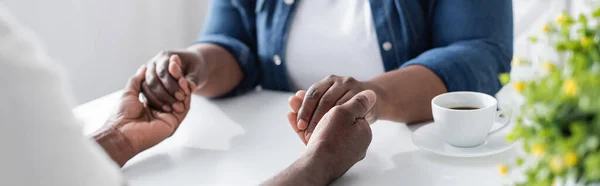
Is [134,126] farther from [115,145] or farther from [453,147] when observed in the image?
[453,147]

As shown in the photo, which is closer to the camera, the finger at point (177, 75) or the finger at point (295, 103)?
the finger at point (295, 103)

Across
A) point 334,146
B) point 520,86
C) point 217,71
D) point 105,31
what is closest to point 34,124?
point 520,86

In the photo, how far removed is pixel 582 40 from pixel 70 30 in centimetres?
159

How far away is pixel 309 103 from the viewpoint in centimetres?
95

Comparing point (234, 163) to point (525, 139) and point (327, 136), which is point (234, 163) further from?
point (525, 139)

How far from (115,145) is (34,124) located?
0.51 m

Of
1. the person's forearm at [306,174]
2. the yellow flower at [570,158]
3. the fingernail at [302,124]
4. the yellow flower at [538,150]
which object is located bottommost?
the person's forearm at [306,174]

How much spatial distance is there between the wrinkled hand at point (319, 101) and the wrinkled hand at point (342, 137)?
49 millimetres

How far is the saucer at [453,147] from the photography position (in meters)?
0.90

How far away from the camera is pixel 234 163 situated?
3.09 feet

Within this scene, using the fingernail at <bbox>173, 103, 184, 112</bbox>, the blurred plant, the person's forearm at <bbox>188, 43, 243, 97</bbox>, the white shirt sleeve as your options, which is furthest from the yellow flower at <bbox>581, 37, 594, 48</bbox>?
the person's forearm at <bbox>188, 43, 243, 97</bbox>

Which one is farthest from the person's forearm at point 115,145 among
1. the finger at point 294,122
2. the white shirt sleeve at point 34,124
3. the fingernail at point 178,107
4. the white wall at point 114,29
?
the white wall at point 114,29

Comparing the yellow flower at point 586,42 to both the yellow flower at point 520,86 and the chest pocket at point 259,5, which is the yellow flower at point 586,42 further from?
the chest pocket at point 259,5

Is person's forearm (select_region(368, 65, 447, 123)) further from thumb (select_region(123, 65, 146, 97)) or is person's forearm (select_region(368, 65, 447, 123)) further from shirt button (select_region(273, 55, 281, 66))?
thumb (select_region(123, 65, 146, 97))
